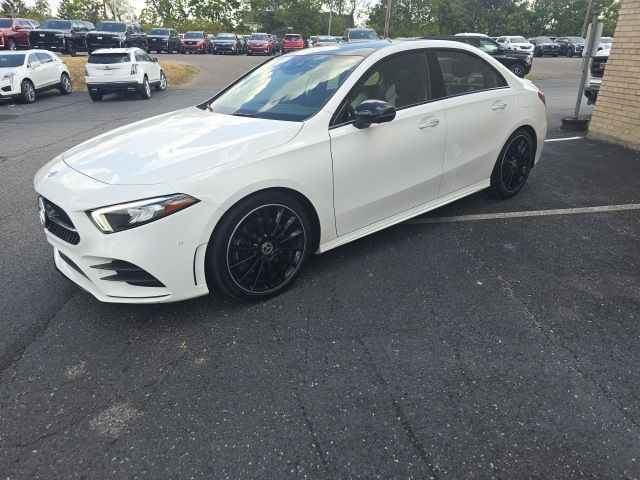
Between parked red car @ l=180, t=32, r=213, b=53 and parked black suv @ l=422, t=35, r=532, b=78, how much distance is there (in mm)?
24141

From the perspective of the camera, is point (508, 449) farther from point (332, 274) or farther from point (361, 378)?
point (332, 274)

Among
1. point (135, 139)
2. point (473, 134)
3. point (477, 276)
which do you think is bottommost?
point (477, 276)

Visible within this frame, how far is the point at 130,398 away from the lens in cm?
241

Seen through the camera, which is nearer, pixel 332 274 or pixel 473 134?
pixel 332 274

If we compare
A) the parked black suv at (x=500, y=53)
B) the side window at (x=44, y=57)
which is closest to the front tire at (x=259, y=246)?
the parked black suv at (x=500, y=53)

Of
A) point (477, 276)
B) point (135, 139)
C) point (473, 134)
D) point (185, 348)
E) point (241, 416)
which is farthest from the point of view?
Answer: point (473, 134)

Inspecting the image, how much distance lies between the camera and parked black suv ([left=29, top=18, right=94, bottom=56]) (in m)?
25.6

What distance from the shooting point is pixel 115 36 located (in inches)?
1030

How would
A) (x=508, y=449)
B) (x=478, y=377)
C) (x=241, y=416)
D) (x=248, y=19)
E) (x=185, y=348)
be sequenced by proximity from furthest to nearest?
(x=248, y=19)
(x=185, y=348)
(x=478, y=377)
(x=241, y=416)
(x=508, y=449)

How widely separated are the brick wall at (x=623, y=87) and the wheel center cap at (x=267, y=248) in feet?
22.9

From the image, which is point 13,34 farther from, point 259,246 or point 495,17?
point 495,17

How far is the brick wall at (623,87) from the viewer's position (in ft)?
24.2

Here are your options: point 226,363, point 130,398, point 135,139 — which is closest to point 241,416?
point 226,363

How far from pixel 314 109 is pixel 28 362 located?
2406mm
